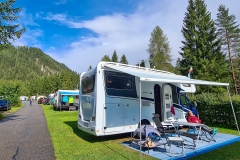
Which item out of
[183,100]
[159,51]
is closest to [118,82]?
[183,100]

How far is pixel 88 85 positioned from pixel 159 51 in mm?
28065

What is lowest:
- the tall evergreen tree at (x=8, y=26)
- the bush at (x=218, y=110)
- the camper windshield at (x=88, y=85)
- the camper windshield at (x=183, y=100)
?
the bush at (x=218, y=110)

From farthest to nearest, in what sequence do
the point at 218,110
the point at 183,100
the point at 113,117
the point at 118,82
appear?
the point at 218,110
the point at 183,100
the point at 118,82
the point at 113,117

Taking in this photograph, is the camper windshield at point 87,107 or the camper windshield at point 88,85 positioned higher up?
the camper windshield at point 88,85

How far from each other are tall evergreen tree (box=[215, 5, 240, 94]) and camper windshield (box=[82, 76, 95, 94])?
958 inches

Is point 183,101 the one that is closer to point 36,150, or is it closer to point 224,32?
point 36,150

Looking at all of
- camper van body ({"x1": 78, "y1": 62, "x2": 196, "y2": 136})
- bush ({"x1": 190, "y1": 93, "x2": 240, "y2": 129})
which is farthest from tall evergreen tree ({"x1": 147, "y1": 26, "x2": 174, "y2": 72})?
camper van body ({"x1": 78, "y1": 62, "x2": 196, "y2": 136})

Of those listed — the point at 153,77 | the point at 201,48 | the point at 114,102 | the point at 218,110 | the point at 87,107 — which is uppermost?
the point at 201,48

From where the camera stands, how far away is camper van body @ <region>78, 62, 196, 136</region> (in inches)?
276

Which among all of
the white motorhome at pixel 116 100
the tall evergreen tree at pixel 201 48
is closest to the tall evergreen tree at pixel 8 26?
the white motorhome at pixel 116 100

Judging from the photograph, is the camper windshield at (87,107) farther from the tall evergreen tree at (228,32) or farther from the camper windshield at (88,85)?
the tall evergreen tree at (228,32)

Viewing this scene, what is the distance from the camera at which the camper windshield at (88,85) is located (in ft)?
25.0

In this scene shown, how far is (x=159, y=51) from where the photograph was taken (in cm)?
3428

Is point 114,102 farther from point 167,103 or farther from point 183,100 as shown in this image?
point 183,100
